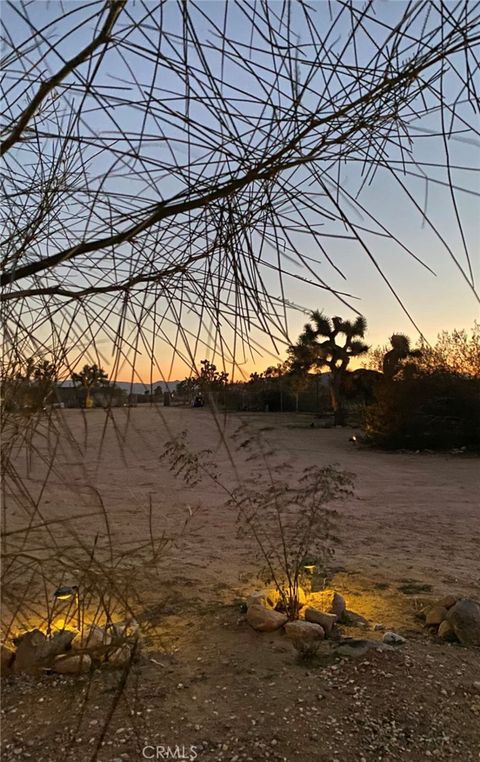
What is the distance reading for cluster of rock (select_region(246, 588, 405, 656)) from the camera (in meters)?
3.78

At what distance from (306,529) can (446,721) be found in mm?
2064

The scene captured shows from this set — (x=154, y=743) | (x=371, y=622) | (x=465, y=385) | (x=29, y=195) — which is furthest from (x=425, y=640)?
(x=465, y=385)

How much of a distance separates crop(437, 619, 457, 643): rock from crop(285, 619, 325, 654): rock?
809mm

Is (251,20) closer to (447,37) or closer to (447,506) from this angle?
(447,37)

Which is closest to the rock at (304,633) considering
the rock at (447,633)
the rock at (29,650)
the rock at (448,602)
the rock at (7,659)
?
the rock at (447,633)

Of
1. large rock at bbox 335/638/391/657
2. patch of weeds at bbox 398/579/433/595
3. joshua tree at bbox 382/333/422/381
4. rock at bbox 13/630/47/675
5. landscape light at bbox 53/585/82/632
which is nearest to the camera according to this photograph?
landscape light at bbox 53/585/82/632

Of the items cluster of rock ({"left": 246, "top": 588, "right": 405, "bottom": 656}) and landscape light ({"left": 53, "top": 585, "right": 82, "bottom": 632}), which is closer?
landscape light ({"left": 53, "top": 585, "right": 82, "bottom": 632})

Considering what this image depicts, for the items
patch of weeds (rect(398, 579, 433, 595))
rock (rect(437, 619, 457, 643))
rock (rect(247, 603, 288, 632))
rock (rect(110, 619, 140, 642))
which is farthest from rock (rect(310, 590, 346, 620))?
rock (rect(110, 619, 140, 642))

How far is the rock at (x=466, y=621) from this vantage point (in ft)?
12.9

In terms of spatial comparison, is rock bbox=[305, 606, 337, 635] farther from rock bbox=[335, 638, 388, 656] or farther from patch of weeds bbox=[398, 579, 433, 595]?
patch of weeds bbox=[398, 579, 433, 595]

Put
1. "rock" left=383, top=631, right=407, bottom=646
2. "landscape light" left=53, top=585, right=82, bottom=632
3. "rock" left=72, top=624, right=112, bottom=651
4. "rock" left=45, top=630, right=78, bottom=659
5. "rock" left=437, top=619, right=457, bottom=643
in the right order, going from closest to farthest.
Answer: "rock" left=72, top=624, right=112, bottom=651 < "landscape light" left=53, top=585, right=82, bottom=632 < "rock" left=45, top=630, right=78, bottom=659 < "rock" left=383, top=631, right=407, bottom=646 < "rock" left=437, top=619, right=457, bottom=643

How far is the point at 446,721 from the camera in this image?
9.84 feet

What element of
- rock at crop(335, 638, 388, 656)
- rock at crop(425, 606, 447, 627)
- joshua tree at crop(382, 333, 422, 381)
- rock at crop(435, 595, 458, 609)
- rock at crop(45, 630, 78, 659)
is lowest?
rock at crop(335, 638, 388, 656)

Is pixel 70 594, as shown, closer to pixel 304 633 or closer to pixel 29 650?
pixel 29 650
